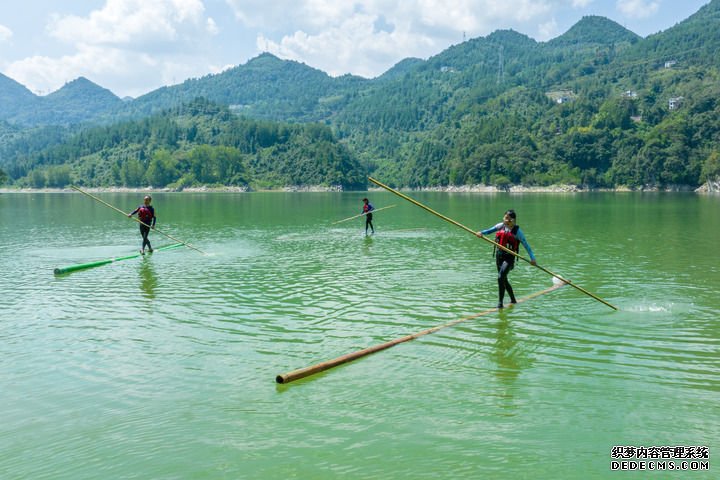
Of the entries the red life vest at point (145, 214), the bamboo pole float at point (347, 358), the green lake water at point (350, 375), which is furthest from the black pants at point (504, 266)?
the red life vest at point (145, 214)

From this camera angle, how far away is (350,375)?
12.0 m

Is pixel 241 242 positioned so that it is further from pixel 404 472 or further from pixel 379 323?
pixel 404 472

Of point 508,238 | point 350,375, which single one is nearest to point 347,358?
point 350,375

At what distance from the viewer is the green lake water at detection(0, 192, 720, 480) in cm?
866

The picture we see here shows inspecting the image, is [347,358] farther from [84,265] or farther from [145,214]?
[145,214]

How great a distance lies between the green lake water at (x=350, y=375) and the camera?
28.4 ft

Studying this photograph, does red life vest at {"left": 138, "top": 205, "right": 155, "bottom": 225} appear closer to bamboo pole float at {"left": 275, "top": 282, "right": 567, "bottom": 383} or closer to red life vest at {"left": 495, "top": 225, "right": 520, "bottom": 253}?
bamboo pole float at {"left": 275, "top": 282, "right": 567, "bottom": 383}

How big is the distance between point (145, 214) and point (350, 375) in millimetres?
22623

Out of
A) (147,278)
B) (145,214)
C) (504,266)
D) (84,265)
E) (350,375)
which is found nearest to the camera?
(350,375)

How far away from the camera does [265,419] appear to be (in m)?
9.91

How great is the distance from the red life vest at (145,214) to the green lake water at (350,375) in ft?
20.3

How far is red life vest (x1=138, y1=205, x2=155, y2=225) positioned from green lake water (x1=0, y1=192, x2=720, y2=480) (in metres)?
6.19

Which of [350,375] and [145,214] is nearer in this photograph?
[350,375]

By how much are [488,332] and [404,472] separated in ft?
24.8
